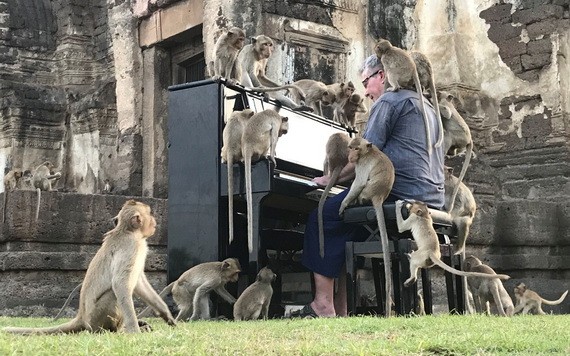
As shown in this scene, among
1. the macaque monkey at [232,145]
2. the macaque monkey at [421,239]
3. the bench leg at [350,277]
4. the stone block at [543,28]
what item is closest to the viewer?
the macaque monkey at [421,239]

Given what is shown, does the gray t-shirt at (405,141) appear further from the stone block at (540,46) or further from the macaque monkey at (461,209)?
the stone block at (540,46)

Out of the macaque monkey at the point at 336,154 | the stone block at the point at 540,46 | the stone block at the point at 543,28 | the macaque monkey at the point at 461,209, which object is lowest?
the macaque monkey at the point at 461,209

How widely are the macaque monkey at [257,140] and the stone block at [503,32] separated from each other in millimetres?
5887

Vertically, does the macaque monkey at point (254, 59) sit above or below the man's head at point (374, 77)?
above

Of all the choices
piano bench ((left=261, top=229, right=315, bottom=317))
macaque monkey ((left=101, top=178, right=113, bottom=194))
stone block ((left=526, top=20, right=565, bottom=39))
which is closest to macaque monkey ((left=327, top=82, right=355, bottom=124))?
piano bench ((left=261, top=229, right=315, bottom=317))

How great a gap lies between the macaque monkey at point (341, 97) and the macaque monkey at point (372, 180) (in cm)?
251

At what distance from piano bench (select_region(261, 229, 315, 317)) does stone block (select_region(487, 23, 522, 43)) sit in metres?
5.53

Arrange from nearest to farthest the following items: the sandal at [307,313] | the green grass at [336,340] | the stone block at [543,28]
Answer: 1. the green grass at [336,340]
2. the sandal at [307,313]
3. the stone block at [543,28]

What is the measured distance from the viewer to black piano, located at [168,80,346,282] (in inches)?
271

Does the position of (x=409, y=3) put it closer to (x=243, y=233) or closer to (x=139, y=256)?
(x=243, y=233)

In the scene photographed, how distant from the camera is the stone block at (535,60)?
39.0 ft

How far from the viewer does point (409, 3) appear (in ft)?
41.0

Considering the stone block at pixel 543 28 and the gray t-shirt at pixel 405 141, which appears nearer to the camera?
the gray t-shirt at pixel 405 141

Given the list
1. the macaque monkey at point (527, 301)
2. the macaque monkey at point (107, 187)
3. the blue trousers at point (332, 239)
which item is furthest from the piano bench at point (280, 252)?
the macaque monkey at point (107, 187)
